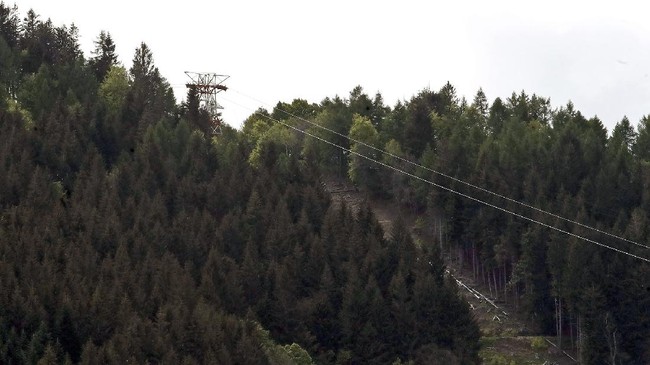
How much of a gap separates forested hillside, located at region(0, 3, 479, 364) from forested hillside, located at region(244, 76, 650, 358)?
2586 millimetres

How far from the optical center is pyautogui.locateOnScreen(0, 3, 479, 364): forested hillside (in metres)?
69.1

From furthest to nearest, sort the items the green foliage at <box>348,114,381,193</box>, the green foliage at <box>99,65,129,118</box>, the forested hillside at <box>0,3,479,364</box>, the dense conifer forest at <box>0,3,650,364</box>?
the green foliage at <box>99,65,129,118</box>, the green foliage at <box>348,114,381,193</box>, the dense conifer forest at <box>0,3,650,364</box>, the forested hillside at <box>0,3,479,364</box>

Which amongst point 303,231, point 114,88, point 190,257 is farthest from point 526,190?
point 114,88

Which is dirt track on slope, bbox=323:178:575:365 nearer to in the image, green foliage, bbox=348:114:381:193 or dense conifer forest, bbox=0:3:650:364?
dense conifer forest, bbox=0:3:650:364

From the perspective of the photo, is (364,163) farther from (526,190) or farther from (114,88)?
(114,88)

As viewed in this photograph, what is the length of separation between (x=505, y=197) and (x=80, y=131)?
3138 centimetres

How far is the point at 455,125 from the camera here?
396 ft

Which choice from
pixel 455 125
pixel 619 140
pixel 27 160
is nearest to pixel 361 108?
pixel 455 125

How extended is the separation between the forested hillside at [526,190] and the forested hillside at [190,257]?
Result: 2.59 metres

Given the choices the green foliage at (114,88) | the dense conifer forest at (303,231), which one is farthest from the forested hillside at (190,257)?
the green foliage at (114,88)

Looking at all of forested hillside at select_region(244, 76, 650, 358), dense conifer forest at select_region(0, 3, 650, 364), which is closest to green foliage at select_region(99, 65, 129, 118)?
dense conifer forest at select_region(0, 3, 650, 364)

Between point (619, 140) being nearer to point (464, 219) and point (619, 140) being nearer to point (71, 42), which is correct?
point (464, 219)

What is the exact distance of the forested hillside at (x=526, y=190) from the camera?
295 feet

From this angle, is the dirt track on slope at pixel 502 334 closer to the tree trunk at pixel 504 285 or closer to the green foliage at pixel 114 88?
the tree trunk at pixel 504 285
